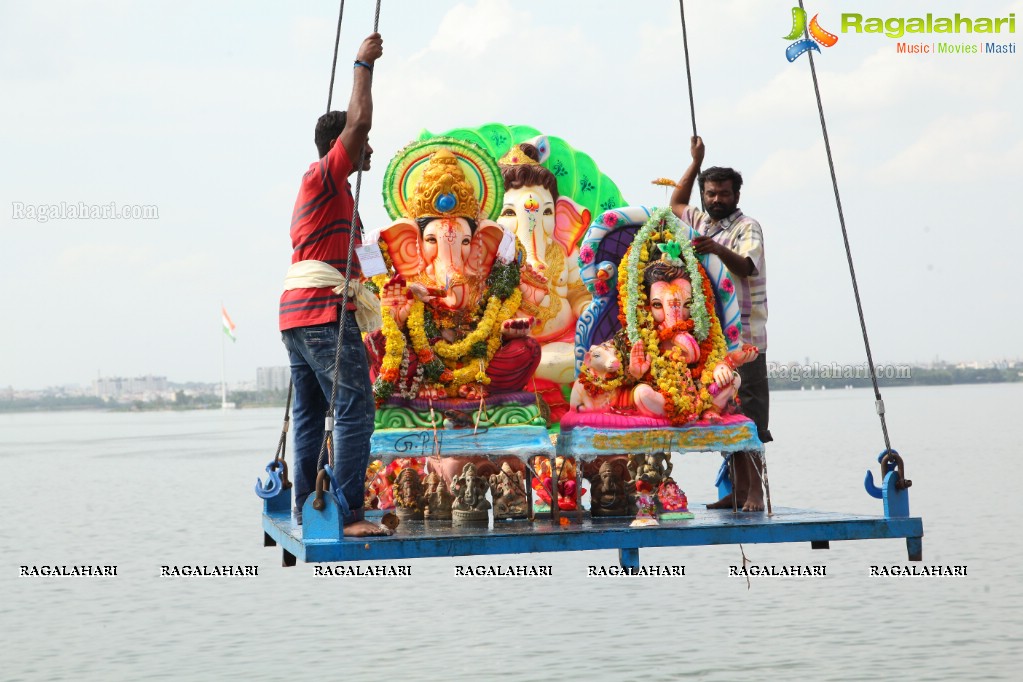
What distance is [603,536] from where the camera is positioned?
281 inches

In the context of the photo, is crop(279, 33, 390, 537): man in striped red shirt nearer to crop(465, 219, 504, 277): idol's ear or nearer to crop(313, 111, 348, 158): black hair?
crop(313, 111, 348, 158): black hair

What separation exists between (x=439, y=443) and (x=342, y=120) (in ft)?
6.08

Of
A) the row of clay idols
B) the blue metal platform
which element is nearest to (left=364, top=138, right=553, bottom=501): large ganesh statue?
the row of clay idols

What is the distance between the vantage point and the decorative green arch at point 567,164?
38.1ft

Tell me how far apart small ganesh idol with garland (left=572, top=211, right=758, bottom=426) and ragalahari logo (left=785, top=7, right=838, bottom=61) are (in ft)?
4.04

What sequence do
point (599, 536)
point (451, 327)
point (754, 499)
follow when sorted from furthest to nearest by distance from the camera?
point (451, 327), point (754, 499), point (599, 536)

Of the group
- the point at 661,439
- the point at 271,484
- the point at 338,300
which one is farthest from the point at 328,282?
the point at 661,439

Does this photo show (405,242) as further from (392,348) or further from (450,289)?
(392,348)

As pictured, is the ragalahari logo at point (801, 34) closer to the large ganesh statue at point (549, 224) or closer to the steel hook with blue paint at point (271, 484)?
the large ganesh statue at point (549, 224)

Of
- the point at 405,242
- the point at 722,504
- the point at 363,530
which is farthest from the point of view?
the point at 405,242

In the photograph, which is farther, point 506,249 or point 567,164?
point 567,164

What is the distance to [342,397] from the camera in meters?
7.18

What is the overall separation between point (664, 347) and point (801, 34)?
187 cm

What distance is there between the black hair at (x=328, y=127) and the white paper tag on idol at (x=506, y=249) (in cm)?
162
